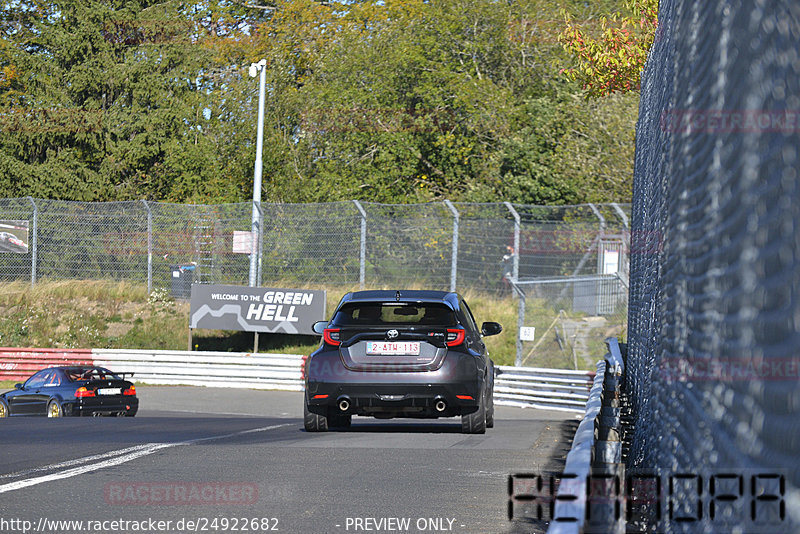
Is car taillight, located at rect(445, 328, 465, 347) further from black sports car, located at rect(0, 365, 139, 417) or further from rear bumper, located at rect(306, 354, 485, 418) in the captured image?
black sports car, located at rect(0, 365, 139, 417)

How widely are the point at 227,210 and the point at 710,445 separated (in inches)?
1173

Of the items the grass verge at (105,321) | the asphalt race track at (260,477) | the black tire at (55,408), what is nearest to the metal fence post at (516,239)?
the grass verge at (105,321)

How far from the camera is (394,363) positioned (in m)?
11.9

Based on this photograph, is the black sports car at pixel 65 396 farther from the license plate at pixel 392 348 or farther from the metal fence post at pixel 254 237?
the metal fence post at pixel 254 237

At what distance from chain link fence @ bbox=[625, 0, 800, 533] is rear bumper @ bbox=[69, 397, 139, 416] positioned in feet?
57.7

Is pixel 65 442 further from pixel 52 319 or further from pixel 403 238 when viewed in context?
pixel 52 319

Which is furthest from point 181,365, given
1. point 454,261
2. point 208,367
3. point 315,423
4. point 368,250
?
point 315,423

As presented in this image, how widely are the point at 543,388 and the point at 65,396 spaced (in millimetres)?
9973

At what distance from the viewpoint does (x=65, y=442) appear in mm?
11398

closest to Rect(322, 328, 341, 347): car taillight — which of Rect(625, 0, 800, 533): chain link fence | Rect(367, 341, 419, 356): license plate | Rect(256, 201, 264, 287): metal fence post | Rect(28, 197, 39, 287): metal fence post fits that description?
Rect(367, 341, 419, 356): license plate

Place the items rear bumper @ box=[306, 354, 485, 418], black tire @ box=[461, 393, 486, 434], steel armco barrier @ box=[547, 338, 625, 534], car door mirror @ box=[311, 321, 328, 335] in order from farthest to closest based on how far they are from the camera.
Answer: black tire @ box=[461, 393, 486, 434]
car door mirror @ box=[311, 321, 328, 335]
rear bumper @ box=[306, 354, 485, 418]
steel armco barrier @ box=[547, 338, 625, 534]

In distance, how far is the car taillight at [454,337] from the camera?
39.4 feet

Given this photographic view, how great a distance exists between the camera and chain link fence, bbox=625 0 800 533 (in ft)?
5.49

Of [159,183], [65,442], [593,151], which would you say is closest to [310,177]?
[159,183]
